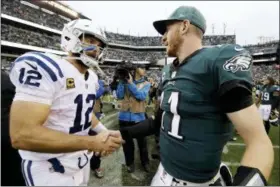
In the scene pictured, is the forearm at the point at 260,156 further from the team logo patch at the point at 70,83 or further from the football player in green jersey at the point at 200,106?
the team logo patch at the point at 70,83

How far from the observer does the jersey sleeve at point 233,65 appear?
1426 mm

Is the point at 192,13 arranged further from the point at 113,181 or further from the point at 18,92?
the point at 113,181

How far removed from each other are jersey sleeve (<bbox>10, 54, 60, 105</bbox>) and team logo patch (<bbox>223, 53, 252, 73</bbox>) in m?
1.07

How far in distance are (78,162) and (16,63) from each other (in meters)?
0.84

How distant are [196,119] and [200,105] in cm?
9

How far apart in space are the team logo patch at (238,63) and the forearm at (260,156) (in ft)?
1.13

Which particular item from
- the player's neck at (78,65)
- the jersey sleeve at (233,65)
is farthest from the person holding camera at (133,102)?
the jersey sleeve at (233,65)

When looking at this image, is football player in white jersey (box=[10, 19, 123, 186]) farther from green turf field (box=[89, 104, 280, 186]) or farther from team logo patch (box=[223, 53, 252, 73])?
green turf field (box=[89, 104, 280, 186])

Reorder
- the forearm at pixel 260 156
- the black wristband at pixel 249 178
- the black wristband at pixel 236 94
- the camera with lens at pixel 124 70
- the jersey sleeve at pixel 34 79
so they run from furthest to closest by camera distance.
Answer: the camera with lens at pixel 124 70, the jersey sleeve at pixel 34 79, the black wristband at pixel 236 94, the forearm at pixel 260 156, the black wristband at pixel 249 178

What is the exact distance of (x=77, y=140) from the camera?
1827mm

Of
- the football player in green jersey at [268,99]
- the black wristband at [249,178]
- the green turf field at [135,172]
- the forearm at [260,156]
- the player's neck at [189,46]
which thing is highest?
the player's neck at [189,46]

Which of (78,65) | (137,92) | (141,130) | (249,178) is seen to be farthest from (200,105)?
(137,92)

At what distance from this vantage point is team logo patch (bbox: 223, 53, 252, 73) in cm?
145

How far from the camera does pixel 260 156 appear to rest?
127 cm
